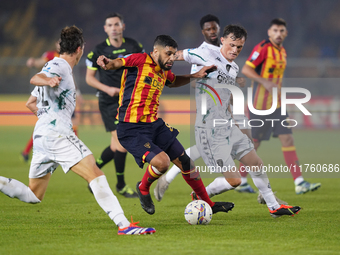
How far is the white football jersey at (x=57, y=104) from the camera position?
13.8 ft

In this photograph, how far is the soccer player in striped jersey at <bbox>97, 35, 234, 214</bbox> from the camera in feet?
15.6

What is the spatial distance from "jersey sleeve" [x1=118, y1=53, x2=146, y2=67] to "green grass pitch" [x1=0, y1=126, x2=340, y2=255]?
1517 millimetres

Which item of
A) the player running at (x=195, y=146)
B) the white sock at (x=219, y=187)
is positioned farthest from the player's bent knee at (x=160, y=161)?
the player running at (x=195, y=146)

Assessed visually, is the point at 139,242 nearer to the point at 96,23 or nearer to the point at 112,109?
the point at 112,109

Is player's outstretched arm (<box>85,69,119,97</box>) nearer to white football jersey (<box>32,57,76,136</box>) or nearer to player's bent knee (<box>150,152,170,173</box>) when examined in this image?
player's bent knee (<box>150,152,170,173</box>)

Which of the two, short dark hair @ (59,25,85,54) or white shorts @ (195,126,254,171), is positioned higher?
short dark hair @ (59,25,85,54)

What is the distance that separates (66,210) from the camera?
557 centimetres

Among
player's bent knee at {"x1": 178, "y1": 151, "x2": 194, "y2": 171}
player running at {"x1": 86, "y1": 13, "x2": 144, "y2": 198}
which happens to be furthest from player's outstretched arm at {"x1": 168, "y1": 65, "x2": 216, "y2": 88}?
player running at {"x1": 86, "y1": 13, "x2": 144, "y2": 198}

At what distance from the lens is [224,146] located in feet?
17.0

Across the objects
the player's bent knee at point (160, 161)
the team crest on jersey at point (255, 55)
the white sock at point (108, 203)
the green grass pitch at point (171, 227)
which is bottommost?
the green grass pitch at point (171, 227)

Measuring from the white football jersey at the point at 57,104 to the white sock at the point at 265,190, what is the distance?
2002mm

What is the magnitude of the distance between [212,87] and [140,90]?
2.82ft

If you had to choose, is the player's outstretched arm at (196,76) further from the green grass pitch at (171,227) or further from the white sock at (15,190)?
the white sock at (15,190)

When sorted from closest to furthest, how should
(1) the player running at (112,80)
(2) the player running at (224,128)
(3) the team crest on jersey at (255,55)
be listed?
(2) the player running at (224,128) → (1) the player running at (112,80) → (3) the team crest on jersey at (255,55)
